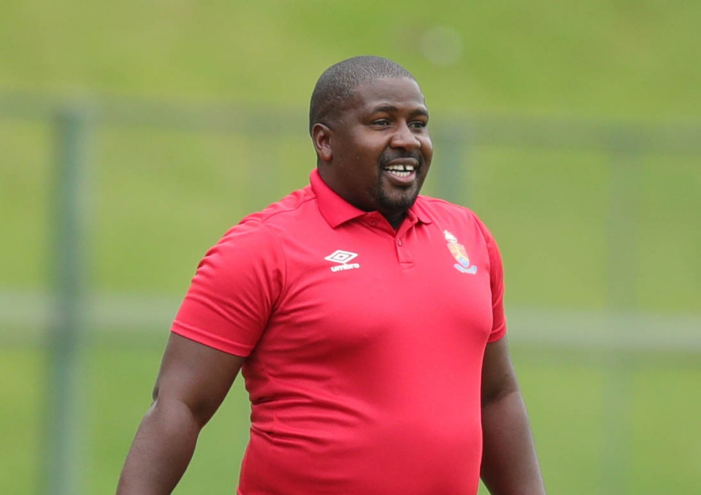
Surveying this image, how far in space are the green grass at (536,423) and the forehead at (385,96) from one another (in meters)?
4.58

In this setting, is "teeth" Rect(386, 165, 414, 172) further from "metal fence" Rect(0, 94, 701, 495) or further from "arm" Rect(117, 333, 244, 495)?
"metal fence" Rect(0, 94, 701, 495)

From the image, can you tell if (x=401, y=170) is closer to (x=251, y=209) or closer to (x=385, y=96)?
(x=385, y=96)

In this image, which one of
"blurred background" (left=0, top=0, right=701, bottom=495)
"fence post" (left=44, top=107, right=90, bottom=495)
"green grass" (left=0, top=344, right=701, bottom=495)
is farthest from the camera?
"green grass" (left=0, top=344, right=701, bottom=495)

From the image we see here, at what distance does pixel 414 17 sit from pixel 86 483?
909 centimetres

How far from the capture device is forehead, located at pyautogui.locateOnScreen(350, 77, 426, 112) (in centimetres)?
390

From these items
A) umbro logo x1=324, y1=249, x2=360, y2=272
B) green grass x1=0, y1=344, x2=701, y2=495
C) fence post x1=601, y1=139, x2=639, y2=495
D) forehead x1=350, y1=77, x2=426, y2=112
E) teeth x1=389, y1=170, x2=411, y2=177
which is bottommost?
green grass x1=0, y1=344, x2=701, y2=495

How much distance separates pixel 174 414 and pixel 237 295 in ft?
1.23

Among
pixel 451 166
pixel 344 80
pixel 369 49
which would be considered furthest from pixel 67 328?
pixel 369 49

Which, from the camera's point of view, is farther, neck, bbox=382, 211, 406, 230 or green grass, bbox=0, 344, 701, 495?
green grass, bbox=0, 344, 701, 495

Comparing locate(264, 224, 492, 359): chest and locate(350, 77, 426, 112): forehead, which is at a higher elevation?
locate(350, 77, 426, 112): forehead

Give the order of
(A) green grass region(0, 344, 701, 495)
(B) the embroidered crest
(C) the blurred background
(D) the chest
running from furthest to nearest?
(A) green grass region(0, 344, 701, 495)
(C) the blurred background
(B) the embroidered crest
(D) the chest

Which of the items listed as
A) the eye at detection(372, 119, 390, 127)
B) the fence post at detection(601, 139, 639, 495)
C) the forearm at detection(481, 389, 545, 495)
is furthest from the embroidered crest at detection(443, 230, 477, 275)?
the fence post at detection(601, 139, 639, 495)

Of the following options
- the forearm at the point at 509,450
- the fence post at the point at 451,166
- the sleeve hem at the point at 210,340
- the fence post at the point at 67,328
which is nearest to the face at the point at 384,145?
the sleeve hem at the point at 210,340

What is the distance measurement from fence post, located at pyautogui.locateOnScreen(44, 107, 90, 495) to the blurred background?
11 mm
